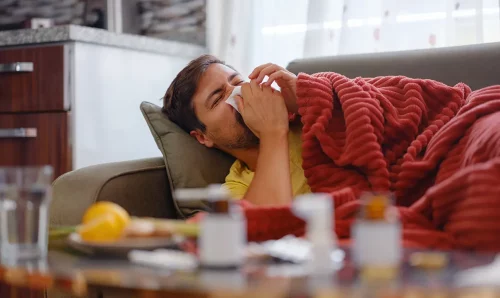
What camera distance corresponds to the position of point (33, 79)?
212cm

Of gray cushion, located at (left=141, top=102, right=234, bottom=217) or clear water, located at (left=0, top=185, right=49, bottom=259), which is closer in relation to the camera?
clear water, located at (left=0, top=185, right=49, bottom=259)

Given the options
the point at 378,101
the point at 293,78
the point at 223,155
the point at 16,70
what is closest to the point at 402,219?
the point at 378,101

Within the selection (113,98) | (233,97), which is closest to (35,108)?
(113,98)

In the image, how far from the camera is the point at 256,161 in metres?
1.81

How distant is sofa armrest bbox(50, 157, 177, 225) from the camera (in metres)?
1.43

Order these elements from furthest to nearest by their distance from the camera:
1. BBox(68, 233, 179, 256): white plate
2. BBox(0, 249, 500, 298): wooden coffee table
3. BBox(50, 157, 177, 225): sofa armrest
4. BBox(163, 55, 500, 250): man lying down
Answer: BBox(50, 157, 177, 225): sofa armrest < BBox(163, 55, 500, 250): man lying down < BBox(68, 233, 179, 256): white plate < BBox(0, 249, 500, 298): wooden coffee table

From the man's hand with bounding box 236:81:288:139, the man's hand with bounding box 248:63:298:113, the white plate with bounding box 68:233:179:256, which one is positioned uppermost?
the man's hand with bounding box 248:63:298:113

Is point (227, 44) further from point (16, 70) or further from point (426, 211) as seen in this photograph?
point (426, 211)

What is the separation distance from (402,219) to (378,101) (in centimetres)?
43

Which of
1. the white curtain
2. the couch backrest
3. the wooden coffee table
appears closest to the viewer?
the wooden coffee table

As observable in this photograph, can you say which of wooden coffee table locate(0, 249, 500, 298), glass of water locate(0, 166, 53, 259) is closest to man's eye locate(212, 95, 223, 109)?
glass of water locate(0, 166, 53, 259)

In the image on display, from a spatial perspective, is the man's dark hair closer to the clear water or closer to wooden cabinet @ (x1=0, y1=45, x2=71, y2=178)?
wooden cabinet @ (x1=0, y1=45, x2=71, y2=178)

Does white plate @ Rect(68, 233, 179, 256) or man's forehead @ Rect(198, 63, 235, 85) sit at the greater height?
man's forehead @ Rect(198, 63, 235, 85)

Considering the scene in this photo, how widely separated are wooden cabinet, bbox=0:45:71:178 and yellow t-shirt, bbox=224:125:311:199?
0.59m
